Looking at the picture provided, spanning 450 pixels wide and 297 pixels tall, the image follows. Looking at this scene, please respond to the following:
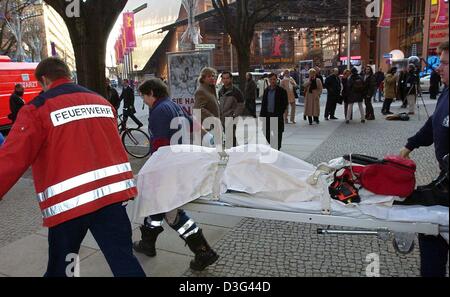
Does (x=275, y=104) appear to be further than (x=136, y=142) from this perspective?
No

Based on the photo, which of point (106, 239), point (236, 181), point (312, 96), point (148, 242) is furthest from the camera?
point (312, 96)

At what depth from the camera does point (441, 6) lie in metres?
23.9

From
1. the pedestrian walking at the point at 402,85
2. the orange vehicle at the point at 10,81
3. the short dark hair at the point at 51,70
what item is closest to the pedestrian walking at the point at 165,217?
the short dark hair at the point at 51,70

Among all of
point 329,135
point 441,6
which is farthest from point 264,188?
point 441,6

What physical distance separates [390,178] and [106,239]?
1852 millimetres

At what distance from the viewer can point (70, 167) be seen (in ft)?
7.83

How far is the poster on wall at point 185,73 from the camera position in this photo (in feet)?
28.8

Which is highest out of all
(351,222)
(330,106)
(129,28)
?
(129,28)

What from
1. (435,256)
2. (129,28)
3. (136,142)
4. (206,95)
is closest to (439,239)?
(435,256)

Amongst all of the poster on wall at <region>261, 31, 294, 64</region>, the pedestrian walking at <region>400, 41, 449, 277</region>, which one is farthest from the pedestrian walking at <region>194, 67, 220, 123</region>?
the poster on wall at <region>261, 31, 294, 64</region>

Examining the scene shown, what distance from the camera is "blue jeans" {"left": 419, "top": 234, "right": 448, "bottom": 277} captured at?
2570 millimetres

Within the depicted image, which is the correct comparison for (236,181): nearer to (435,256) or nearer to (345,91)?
(435,256)

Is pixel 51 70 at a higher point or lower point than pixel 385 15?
lower
